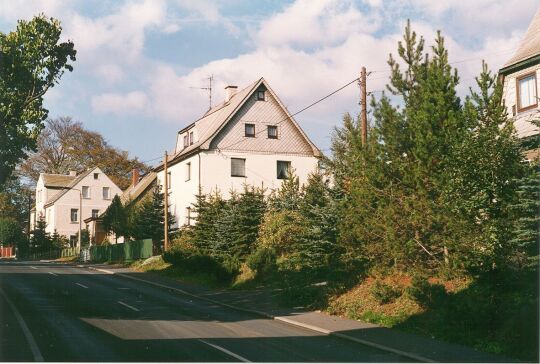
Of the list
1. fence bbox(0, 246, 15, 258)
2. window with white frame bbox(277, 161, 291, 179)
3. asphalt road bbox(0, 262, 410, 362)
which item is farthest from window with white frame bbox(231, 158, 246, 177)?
fence bbox(0, 246, 15, 258)

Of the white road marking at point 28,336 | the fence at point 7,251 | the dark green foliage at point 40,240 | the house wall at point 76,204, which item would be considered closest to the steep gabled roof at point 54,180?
the house wall at point 76,204

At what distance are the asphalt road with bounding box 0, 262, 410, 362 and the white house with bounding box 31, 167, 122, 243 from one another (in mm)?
53682

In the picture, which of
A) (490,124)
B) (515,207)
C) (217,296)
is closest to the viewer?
(515,207)

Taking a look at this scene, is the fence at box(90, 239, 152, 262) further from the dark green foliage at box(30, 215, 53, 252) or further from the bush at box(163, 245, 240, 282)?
the dark green foliage at box(30, 215, 53, 252)

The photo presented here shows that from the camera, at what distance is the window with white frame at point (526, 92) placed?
2123 cm

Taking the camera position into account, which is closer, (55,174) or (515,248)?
(515,248)

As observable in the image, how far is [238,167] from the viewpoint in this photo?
4250 cm

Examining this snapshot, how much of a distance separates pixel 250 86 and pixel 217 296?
23.2 metres

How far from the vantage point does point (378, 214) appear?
16.2m

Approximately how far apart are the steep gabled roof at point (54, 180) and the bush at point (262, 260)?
183ft

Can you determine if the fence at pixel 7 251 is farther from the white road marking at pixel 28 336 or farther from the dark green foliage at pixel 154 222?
the white road marking at pixel 28 336

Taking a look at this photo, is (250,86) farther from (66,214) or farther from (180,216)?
(66,214)

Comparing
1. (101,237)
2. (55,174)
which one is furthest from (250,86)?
(55,174)

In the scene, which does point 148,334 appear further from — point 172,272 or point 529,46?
point 172,272
